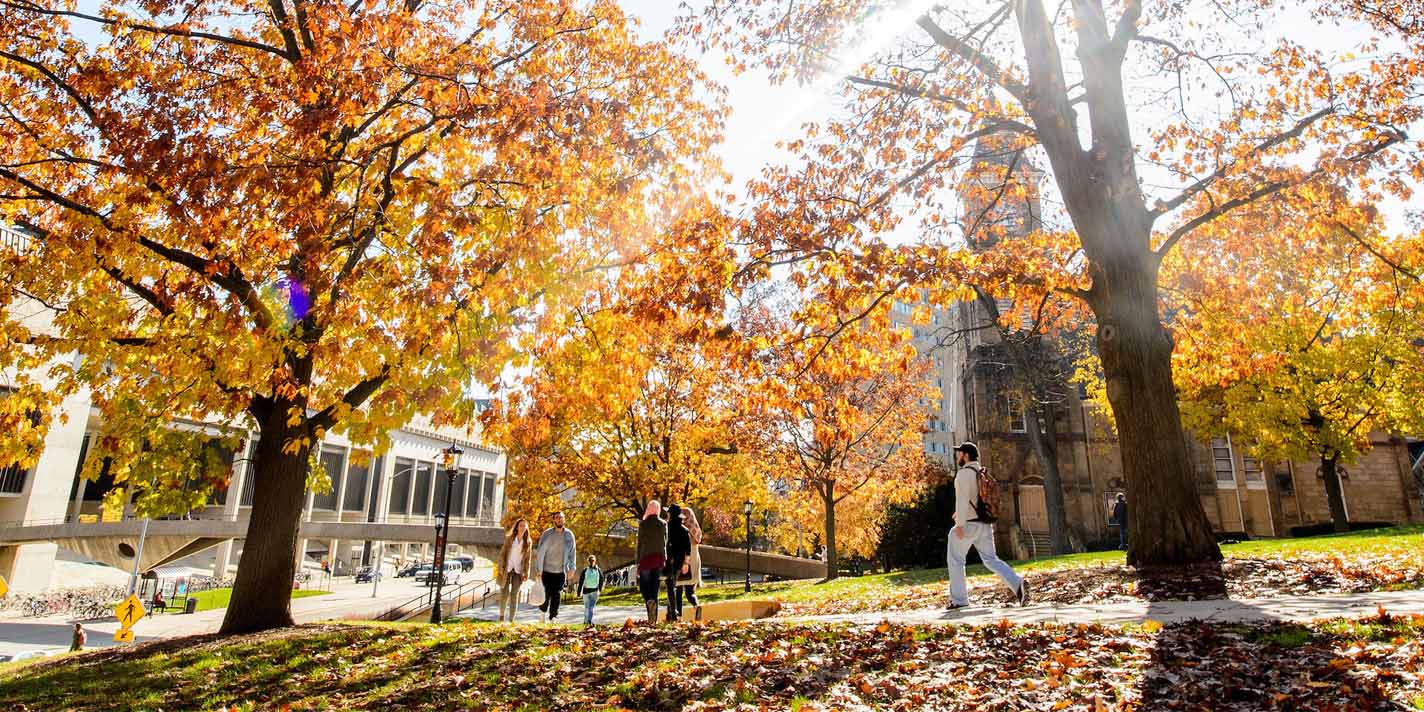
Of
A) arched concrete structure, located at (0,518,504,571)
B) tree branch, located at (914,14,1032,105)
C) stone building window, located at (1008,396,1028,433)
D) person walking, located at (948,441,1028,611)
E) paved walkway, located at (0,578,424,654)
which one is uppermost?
tree branch, located at (914,14,1032,105)

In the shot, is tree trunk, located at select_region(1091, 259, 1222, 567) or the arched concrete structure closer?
tree trunk, located at select_region(1091, 259, 1222, 567)

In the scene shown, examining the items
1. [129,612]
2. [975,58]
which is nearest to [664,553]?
[975,58]

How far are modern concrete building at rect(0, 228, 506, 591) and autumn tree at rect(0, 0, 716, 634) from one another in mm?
1992

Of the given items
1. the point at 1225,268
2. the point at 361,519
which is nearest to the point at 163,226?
the point at 1225,268

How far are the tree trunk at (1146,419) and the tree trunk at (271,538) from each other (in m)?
12.0

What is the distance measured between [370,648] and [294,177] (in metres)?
5.56

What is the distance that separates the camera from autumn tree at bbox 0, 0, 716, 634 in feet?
29.0

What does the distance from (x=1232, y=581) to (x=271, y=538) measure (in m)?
13.2

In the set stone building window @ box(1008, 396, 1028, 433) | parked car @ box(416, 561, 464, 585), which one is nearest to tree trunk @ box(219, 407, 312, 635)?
stone building window @ box(1008, 396, 1028, 433)

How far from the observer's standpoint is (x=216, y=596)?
43156 millimetres

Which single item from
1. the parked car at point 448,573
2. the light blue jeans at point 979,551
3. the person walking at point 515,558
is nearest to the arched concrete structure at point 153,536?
the parked car at point 448,573

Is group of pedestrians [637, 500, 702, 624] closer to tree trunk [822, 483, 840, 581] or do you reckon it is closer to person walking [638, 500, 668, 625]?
person walking [638, 500, 668, 625]

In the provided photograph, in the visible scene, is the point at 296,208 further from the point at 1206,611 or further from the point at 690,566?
the point at 1206,611

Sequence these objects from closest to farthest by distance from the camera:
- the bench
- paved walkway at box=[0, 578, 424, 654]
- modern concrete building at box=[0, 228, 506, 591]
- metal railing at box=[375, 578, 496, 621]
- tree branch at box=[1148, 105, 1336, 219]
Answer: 1. tree branch at box=[1148, 105, 1336, 219]
2. paved walkway at box=[0, 578, 424, 654]
3. metal railing at box=[375, 578, 496, 621]
4. modern concrete building at box=[0, 228, 506, 591]
5. the bench
